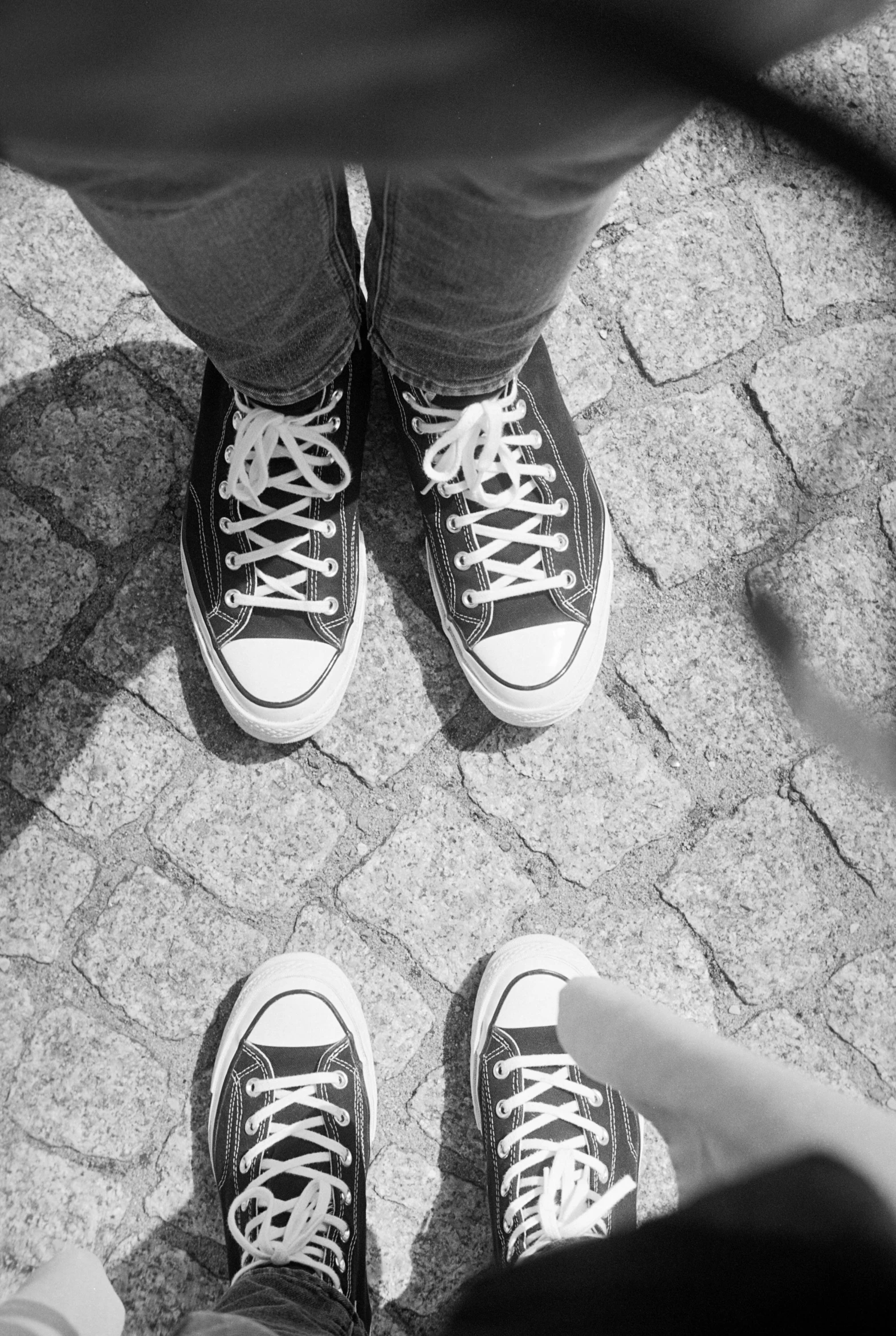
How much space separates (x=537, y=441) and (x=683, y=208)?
64 cm

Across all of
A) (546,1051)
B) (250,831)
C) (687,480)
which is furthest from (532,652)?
(546,1051)

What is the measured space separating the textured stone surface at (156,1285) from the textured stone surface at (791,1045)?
39.3 inches

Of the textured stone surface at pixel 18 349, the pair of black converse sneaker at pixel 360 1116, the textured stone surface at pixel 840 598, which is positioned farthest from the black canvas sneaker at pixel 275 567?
the textured stone surface at pixel 840 598

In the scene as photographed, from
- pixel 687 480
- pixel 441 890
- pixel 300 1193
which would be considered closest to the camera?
pixel 300 1193

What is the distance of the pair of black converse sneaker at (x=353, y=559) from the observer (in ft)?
5.00

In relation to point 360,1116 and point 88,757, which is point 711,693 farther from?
point 88,757

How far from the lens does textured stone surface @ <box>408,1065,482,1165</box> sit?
158 centimetres

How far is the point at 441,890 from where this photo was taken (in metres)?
1.62

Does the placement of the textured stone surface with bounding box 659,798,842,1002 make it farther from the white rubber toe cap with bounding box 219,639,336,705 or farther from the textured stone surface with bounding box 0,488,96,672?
the textured stone surface with bounding box 0,488,96,672

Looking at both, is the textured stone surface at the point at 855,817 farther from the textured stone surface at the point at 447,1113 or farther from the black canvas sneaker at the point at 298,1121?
the black canvas sneaker at the point at 298,1121

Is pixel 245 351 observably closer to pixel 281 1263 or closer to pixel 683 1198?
pixel 683 1198

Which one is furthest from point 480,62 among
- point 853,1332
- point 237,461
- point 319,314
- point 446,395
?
point 237,461

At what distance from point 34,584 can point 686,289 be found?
134 centimetres

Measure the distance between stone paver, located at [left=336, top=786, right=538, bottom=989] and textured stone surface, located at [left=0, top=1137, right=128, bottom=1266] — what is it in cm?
62
